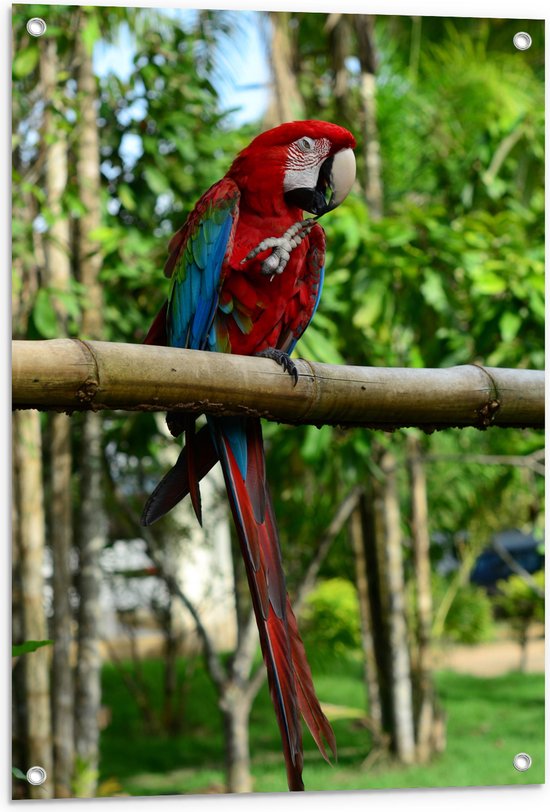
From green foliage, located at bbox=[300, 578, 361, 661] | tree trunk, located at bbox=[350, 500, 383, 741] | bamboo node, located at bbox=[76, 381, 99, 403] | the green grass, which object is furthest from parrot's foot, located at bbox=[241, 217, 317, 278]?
green foliage, located at bbox=[300, 578, 361, 661]

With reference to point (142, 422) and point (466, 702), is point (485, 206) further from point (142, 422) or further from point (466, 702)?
point (466, 702)

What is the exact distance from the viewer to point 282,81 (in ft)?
6.83

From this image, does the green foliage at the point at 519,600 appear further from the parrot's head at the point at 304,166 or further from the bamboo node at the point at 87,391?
the bamboo node at the point at 87,391

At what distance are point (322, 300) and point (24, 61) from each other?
30.2 inches

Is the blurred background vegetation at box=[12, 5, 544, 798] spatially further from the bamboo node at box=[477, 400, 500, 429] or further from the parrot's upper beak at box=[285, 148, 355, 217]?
the bamboo node at box=[477, 400, 500, 429]

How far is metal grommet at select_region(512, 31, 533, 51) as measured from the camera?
1813mm

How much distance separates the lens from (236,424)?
3.61ft

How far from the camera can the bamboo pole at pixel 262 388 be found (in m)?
0.88

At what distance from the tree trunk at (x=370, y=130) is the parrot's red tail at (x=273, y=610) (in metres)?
1.48

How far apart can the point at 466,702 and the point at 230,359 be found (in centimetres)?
216

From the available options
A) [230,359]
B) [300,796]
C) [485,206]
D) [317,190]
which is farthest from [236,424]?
[485,206]

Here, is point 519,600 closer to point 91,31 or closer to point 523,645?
point 523,645

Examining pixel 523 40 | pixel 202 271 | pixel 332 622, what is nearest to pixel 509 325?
pixel 523 40

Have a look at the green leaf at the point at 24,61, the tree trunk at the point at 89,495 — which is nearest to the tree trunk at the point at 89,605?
the tree trunk at the point at 89,495
